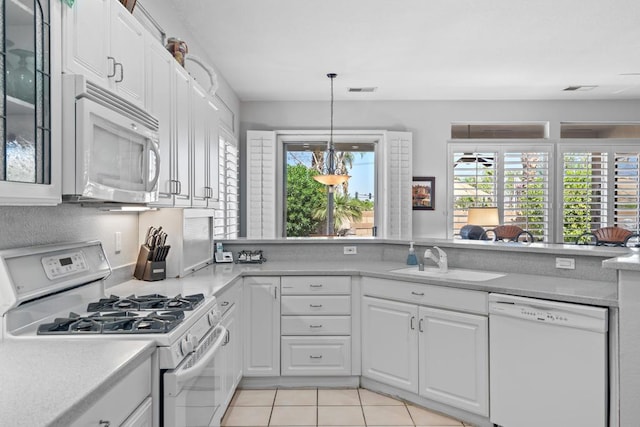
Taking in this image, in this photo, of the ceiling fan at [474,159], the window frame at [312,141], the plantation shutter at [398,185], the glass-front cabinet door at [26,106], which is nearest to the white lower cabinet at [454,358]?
the glass-front cabinet door at [26,106]

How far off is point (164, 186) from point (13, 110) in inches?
44.7

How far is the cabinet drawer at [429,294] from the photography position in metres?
2.63

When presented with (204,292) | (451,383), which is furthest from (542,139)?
(204,292)

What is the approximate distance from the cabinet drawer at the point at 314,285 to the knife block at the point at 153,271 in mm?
859

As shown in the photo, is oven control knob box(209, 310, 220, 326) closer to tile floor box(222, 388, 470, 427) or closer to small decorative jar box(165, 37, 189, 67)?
tile floor box(222, 388, 470, 427)

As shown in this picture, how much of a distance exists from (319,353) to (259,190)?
3.26 m

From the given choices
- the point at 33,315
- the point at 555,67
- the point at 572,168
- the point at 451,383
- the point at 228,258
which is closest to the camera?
the point at 33,315

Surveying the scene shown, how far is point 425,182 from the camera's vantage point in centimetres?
645

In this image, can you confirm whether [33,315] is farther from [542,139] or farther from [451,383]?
[542,139]

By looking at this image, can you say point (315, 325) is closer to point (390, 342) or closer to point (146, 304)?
point (390, 342)

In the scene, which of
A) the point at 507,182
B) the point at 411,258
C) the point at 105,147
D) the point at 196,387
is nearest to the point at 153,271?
the point at 196,387

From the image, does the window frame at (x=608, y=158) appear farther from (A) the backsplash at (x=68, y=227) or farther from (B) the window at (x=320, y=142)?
(A) the backsplash at (x=68, y=227)

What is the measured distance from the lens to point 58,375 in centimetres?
122

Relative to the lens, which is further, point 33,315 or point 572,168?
point 572,168
